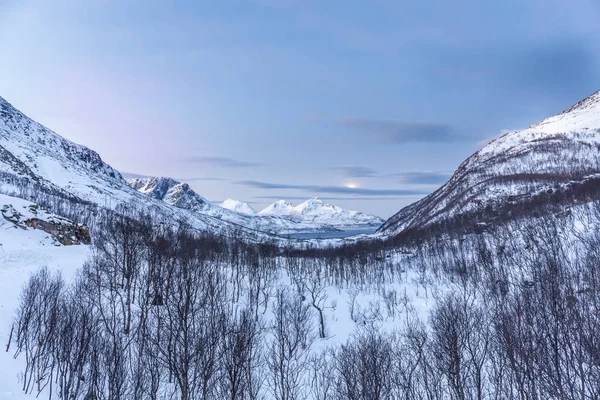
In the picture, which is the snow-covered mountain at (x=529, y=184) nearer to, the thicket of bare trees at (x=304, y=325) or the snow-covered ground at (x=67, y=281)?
the thicket of bare trees at (x=304, y=325)

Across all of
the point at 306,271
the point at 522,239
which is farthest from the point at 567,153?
the point at 306,271

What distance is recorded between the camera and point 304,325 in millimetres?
50781

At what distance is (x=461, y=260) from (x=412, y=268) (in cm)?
1485

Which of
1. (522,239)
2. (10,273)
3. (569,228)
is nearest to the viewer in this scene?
(10,273)

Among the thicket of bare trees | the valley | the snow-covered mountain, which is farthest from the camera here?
the snow-covered mountain

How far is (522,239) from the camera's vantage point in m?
81.0

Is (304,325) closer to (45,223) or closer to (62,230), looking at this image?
(62,230)

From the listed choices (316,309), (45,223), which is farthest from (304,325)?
(45,223)

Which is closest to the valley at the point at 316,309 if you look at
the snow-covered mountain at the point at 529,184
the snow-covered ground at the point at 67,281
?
the snow-covered ground at the point at 67,281

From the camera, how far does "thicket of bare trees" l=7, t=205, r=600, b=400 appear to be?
19.4 metres

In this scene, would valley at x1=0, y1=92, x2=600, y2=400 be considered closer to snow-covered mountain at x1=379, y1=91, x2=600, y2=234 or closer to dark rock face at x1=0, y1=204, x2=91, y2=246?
dark rock face at x1=0, y1=204, x2=91, y2=246

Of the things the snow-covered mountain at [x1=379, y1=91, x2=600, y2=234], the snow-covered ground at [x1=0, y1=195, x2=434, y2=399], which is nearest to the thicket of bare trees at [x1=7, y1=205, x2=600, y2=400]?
the snow-covered ground at [x1=0, y1=195, x2=434, y2=399]

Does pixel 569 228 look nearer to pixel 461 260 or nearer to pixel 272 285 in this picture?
pixel 461 260

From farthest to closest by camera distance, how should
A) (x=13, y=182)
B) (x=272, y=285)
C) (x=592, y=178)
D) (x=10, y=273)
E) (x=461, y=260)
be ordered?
1. (x=13, y=182)
2. (x=592, y=178)
3. (x=461, y=260)
4. (x=272, y=285)
5. (x=10, y=273)
